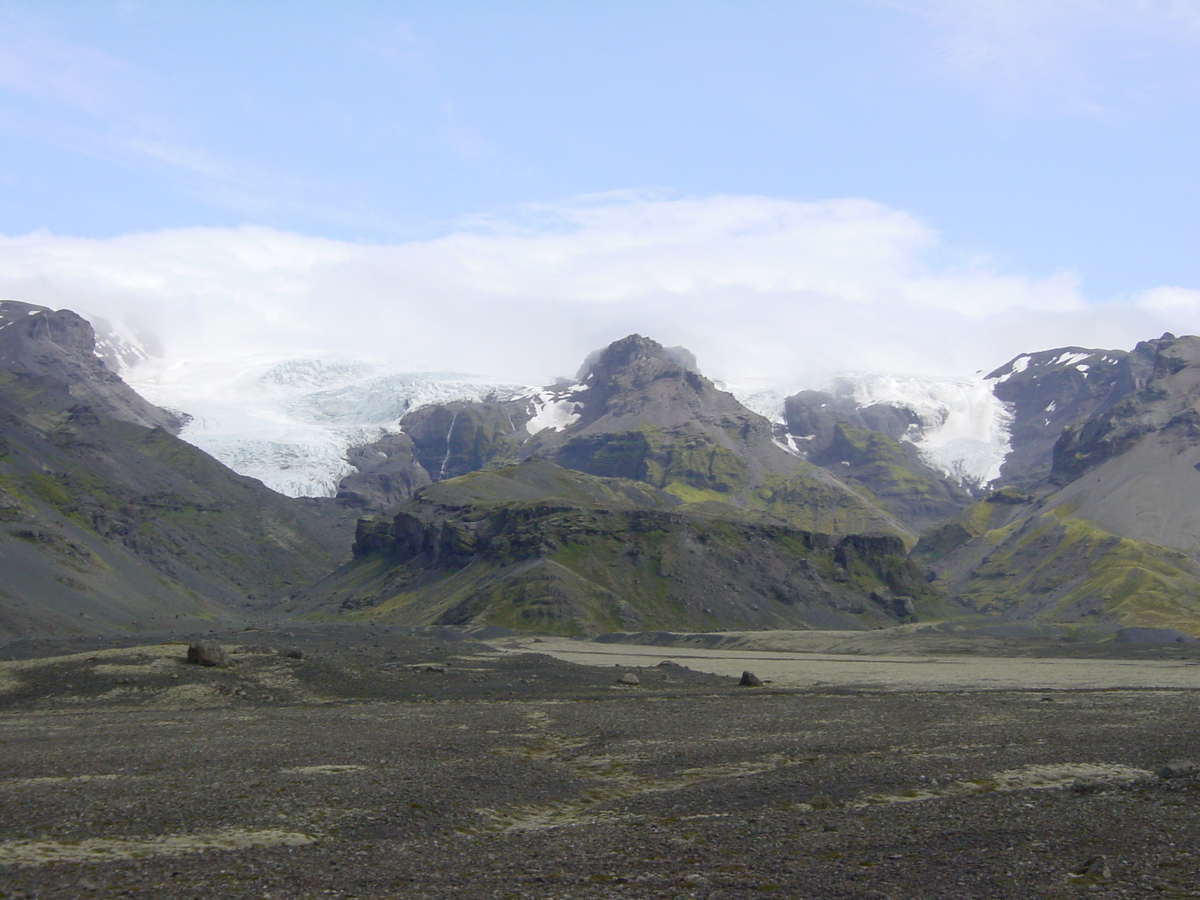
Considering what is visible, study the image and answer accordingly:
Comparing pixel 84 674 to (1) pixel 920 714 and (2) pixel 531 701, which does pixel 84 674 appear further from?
(1) pixel 920 714

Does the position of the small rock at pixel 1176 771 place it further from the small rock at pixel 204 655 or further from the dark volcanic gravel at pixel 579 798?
the small rock at pixel 204 655

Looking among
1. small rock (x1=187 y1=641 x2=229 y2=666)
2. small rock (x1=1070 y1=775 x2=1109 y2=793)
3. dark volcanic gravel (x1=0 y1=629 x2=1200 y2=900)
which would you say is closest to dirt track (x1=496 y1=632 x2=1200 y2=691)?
dark volcanic gravel (x1=0 y1=629 x2=1200 y2=900)

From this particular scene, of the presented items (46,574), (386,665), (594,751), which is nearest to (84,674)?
(386,665)

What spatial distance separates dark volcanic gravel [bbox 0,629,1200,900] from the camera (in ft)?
85.1

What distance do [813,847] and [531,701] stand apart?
4581 centimetres

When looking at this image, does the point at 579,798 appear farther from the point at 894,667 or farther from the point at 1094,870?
the point at 894,667

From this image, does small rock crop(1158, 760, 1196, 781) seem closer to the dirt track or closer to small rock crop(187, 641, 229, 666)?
the dirt track

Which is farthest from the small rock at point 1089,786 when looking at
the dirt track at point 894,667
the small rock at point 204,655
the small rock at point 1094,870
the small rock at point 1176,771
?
the small rock at point 204,655

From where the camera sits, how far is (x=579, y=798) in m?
37.8

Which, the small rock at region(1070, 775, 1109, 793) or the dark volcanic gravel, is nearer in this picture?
the dark volcanic gravel

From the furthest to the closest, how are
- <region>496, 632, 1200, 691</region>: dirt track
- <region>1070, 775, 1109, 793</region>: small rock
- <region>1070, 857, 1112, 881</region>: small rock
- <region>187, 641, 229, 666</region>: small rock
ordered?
<region>496, 632, 1200, 691</region>: dirt track, <region>187, 641, 229, 666</region>: small rock, <region>1070, 775, 1109, 793</region>: small rock, <region>1070, 857, 1112, 881</region>: small rock

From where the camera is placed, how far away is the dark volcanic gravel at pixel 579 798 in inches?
1022

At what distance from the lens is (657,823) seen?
3256 cm

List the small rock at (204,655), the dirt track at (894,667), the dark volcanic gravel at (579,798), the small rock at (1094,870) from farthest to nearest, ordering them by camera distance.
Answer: the dirt track at (894,667) < the small rock at (204,655) < the dark volcanic gravel at (579,798) < the small rock at (1094,870)
